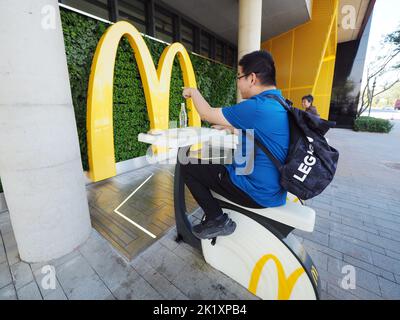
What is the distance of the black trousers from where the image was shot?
143 cm

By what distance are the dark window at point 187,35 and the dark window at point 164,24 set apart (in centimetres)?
47

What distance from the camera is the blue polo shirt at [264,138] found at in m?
1.17

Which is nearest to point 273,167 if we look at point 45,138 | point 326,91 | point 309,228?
point 309,228

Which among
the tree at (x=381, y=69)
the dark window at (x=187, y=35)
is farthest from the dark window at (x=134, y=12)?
the tree at (x=381, y=69)

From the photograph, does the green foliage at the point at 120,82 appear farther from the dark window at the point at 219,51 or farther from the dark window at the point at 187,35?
the dark window at the point at 219,51

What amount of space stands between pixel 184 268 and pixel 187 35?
625cm

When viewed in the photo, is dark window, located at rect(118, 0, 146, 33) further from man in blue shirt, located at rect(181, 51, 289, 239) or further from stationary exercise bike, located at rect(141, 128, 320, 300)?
stationary exercise bike, located at rect(141, 128, 320, 300)

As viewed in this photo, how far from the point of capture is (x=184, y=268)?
1.73 metres

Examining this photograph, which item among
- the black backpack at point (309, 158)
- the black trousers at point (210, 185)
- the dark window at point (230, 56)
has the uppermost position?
the dark window at point (230, 56)

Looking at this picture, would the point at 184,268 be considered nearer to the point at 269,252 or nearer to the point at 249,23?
the point at 269,252

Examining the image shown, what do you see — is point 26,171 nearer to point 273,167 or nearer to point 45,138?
point 45,138

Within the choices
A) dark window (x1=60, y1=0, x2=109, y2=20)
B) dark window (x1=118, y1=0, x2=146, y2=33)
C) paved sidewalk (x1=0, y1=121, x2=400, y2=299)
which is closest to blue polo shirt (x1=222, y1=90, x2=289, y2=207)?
paved sidewalk (x1=0, y1=121, x2=400, y2=299)

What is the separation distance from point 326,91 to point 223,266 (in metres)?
11.2

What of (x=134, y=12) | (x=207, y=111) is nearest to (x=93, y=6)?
(x=134, y=12)
